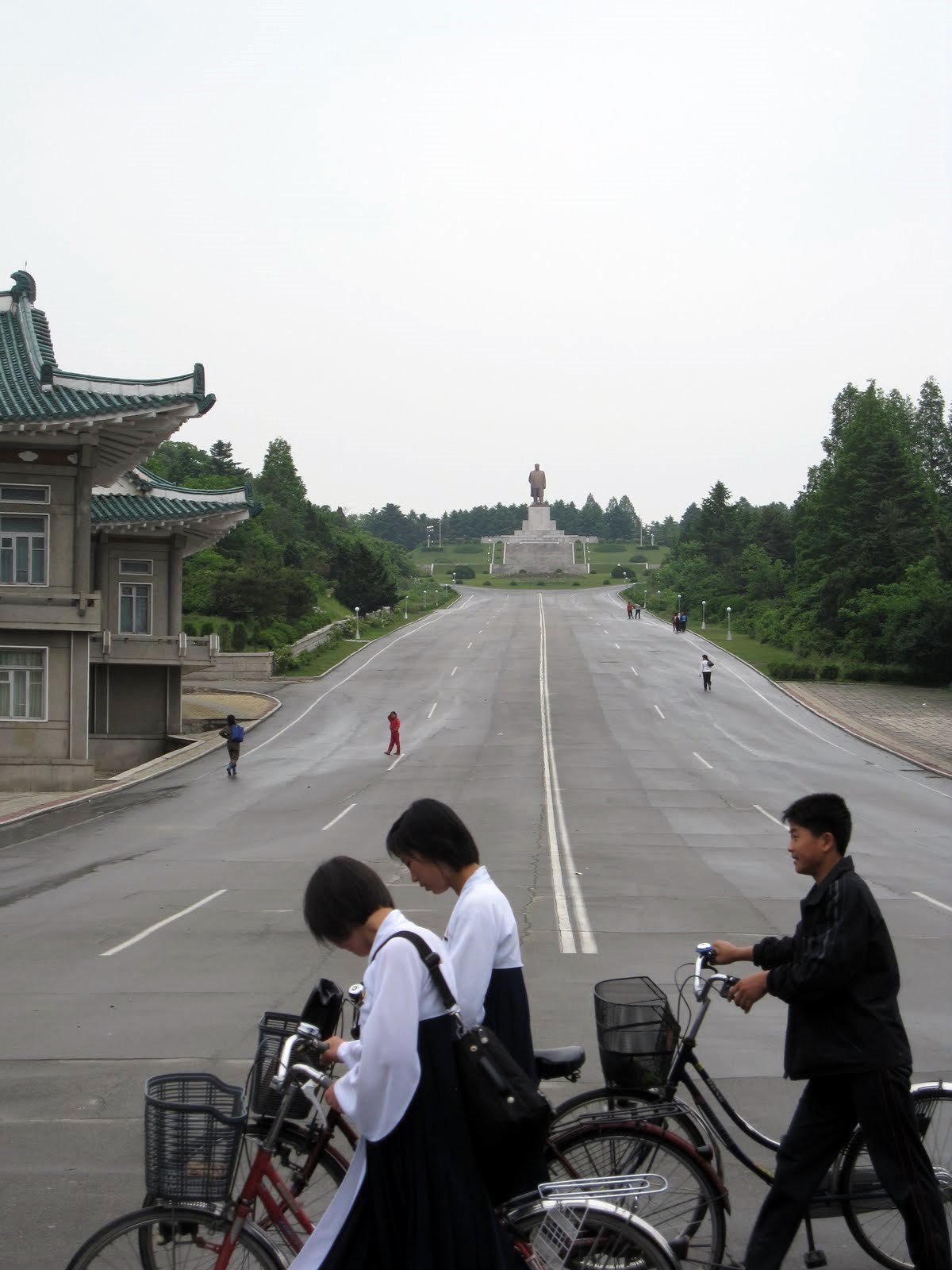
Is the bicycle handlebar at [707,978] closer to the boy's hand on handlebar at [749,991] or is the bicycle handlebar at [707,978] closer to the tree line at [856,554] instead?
the boy's hand on handlebar at [749,991]

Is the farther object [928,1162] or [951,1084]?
[951,1084]

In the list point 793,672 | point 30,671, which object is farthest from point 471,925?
point 793,672

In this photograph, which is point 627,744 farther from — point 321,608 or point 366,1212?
point 321,608

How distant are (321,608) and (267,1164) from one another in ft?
245

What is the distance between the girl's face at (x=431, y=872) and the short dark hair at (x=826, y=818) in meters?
1.43

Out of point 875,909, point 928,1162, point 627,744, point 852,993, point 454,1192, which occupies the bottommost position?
point 627,744

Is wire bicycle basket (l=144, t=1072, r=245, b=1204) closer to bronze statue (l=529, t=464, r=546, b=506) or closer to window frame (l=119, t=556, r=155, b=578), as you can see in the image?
window frame (l=119, t=556, r=155, b=578)

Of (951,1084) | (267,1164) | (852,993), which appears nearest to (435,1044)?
(267,1164)

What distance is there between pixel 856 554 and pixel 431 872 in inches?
2660

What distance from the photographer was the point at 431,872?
14.9 feet

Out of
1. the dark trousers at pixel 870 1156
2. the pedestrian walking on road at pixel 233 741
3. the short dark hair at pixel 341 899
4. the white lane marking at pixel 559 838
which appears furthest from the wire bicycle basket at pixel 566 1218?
the pedestrian walking on road at pixel 233 741

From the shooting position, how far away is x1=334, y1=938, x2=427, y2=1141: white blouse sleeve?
3850 mm

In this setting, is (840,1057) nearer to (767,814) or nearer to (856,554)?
(767,814)

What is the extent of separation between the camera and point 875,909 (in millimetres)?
4898
